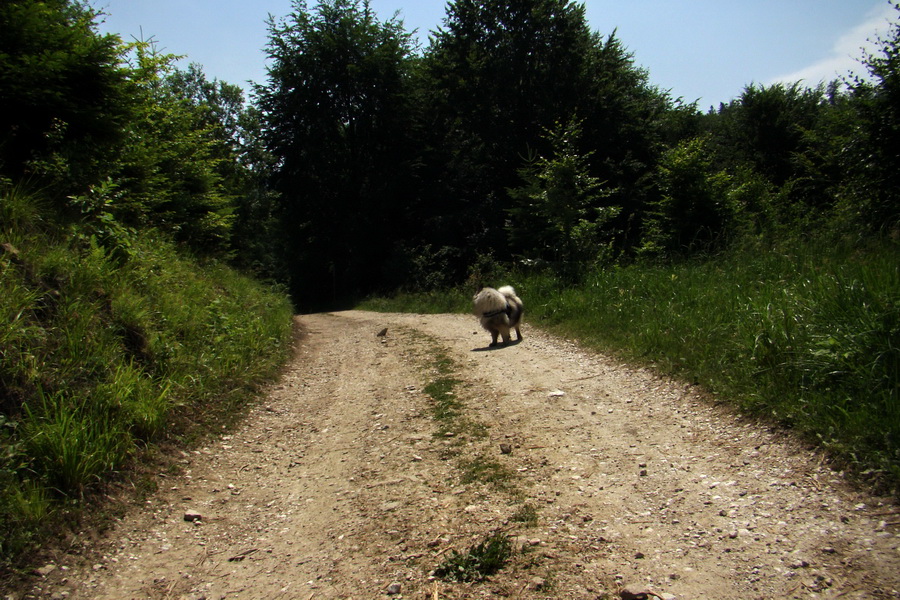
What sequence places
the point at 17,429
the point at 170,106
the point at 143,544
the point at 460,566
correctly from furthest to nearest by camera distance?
1. the point at 170,106
2. the point at 17,429
3. the point at 143,544
4. the point at 460,566

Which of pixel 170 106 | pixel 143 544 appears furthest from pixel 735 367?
pixel 170 106

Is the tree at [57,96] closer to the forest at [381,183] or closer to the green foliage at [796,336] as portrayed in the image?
the forest at [381,183]

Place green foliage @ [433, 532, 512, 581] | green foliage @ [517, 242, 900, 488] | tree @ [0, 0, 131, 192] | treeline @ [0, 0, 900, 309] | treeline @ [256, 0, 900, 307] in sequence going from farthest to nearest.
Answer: treeline @ [256, 0, 900, 307] → treeline @ [0, 0, 900, 309] → tree @ [0, 0, 131, 192] → green foliage @ [517, 242, 900, 488] → green foliage @ [433, 532, 512, 581]

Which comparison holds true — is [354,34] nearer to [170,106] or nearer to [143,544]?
[170,106]

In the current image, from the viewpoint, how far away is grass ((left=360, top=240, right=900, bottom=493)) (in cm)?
393

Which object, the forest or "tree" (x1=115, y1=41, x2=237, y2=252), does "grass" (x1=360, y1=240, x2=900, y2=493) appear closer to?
the forest

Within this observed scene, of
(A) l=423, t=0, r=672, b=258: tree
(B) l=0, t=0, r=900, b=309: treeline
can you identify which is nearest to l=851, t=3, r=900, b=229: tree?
(B) l=0, t=0, r=900, b=309: treeline

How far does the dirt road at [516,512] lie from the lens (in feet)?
9.52

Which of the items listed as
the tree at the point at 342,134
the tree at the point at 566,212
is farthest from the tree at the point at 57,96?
the tree at the point at 342,134

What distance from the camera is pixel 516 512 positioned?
11.9ft

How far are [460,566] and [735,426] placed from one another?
3.05 metres

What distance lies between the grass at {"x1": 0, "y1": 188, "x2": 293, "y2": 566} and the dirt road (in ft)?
1.48

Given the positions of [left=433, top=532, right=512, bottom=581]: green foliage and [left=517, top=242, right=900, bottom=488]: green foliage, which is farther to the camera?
[left=517, top=242, right=900, bottom=488]: green foliage

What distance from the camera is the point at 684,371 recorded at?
6328mm
